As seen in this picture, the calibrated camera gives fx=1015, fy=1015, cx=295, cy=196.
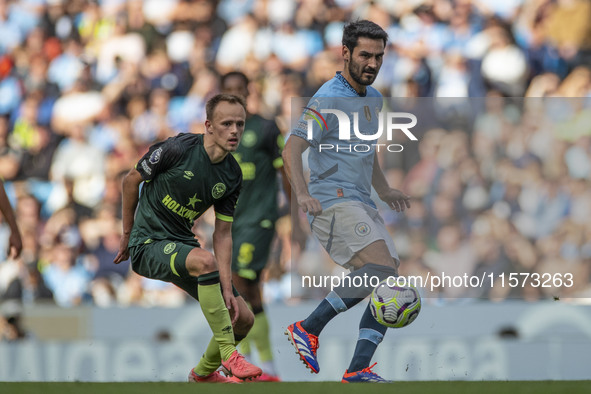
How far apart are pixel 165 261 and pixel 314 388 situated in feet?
3.92

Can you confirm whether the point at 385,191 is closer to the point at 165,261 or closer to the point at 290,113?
the point at 165,261

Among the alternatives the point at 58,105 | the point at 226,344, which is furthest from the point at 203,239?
the point at 226,344

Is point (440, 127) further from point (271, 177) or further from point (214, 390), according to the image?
point (214, 390)

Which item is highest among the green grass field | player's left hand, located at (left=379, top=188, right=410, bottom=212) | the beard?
the beard

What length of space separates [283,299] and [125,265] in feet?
5.66

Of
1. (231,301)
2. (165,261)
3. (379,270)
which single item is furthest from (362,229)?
(165,261)

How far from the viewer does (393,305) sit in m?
6.83

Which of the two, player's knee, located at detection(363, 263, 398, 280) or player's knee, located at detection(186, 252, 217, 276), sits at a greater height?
player's knee, located at detection(186, 252, 217, 276)

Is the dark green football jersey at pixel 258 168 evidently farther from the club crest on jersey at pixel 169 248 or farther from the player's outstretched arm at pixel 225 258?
the club crest on jersey at pixel 169 248

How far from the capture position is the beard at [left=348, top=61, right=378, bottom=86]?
7188 millimetres

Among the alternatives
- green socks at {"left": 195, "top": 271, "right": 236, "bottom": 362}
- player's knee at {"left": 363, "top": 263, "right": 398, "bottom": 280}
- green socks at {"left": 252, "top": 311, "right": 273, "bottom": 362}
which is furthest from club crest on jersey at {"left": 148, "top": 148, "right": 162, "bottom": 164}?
green socks at {"left": 252, "top": 311, "right": 273, "bottom": 362}

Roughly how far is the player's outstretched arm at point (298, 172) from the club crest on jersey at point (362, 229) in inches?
11.7

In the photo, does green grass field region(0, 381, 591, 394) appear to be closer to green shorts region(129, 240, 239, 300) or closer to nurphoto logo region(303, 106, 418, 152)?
green shorts region(129, 240, 239, 300)

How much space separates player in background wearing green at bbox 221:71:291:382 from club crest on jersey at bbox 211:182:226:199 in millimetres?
1259
